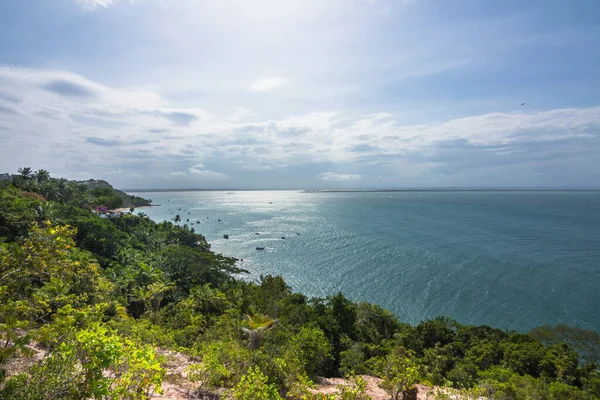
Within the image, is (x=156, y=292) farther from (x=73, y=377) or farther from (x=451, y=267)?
(x=451, y=267)

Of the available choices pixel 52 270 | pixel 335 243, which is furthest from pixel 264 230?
pixel 52 270

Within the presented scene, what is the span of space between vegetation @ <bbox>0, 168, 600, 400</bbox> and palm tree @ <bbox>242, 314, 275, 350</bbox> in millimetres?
115

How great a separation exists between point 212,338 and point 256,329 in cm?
281

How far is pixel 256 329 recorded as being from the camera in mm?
19672

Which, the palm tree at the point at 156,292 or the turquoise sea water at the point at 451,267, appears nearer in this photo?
the palm tree at the point at 156,292

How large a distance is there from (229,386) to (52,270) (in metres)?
8.11

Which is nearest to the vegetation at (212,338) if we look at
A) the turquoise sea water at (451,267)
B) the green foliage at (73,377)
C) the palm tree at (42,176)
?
the green foliage at (73,377)

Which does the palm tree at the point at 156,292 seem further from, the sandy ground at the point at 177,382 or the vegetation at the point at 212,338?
the sandy ground at the point at 177,382

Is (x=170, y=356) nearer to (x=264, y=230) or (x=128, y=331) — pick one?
(x=128, y=331)

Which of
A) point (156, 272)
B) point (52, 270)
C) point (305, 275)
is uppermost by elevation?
point (52, 270)

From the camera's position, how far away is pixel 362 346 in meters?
27.1

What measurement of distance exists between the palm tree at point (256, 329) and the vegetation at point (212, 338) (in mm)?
115

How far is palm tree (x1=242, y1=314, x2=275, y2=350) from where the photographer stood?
60.6 feet

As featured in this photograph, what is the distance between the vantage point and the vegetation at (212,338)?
23.2ft
